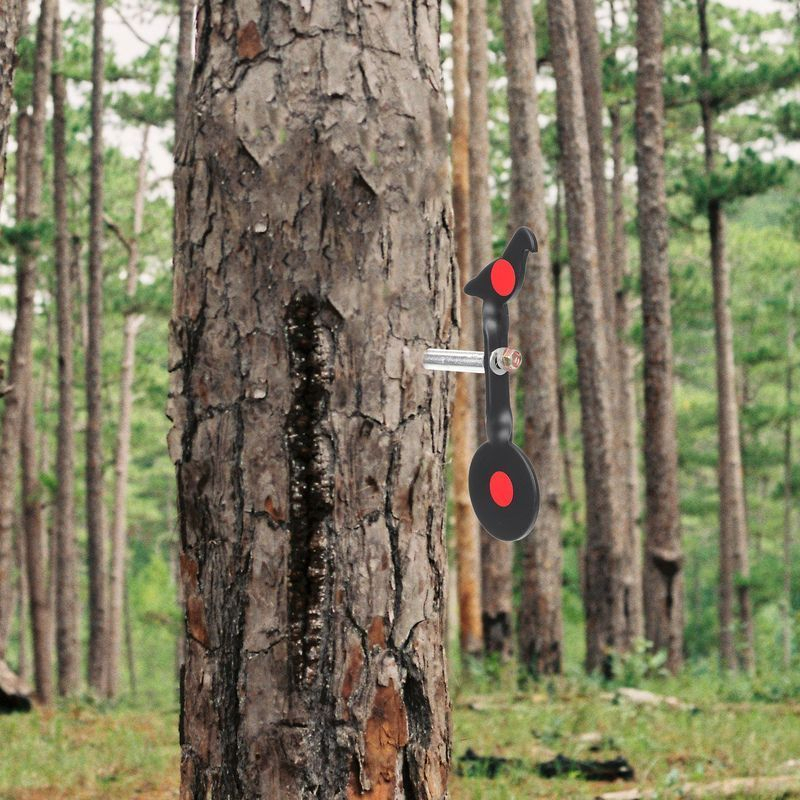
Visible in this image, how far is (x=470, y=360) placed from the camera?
6.28 feet

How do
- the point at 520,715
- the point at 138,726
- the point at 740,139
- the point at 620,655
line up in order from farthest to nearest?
the point at 740,139 → the point at 620,655 → the point at 138,726 → the point at 520,715

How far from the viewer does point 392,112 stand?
2.06 meters

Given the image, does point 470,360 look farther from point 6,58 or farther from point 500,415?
point 6,58

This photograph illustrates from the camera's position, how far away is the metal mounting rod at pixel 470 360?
1.82 meters

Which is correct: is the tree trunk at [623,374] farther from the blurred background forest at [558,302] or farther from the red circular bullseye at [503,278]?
the red circular bullseye at [503,278]

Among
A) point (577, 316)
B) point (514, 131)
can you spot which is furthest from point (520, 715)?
point (514, 131)

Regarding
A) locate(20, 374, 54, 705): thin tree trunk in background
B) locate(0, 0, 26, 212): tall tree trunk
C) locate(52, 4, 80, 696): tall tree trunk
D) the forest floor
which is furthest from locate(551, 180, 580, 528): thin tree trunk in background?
locate(0, 0, 26, 212): tall tree trunk

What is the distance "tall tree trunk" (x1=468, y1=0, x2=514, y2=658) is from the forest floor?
1.29 meters

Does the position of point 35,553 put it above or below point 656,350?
below

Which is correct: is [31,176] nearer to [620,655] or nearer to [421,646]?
[620,655]

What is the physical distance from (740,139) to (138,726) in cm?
1682

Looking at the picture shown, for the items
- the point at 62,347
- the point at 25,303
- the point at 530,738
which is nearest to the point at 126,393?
the point at 62,347

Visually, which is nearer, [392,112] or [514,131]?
[392,112]

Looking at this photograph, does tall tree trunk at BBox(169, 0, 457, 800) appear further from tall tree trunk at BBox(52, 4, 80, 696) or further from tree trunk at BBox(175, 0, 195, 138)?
tall tree trunk at BBox(52, 4, 80, 696)
